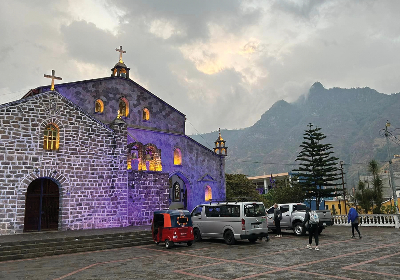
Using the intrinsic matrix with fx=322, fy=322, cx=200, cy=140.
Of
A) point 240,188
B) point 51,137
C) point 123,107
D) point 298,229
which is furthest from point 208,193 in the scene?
point 51,137

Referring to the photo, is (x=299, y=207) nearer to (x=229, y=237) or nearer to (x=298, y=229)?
(x=298, y=229)

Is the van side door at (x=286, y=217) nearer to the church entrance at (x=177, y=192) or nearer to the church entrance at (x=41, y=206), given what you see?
the church entrance at (x=41, y=206)

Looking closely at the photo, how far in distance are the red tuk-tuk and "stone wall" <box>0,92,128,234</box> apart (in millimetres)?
5860

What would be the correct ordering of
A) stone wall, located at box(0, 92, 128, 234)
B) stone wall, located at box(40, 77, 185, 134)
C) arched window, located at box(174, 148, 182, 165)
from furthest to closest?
arched window, located at box(174, 148, 182, 165)
stone wall, located at box(40, 77, 185, 134)
stone wall, located at box(0, 92, 128, 234)

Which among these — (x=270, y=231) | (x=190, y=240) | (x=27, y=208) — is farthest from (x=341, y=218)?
(x=27, y=208)

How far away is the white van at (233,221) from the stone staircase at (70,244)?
290 centimetres

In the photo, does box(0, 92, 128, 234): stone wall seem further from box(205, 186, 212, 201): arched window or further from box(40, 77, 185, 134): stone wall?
box(205, 186, 212, 201): arched window

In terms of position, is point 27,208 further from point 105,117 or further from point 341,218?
point 341,218

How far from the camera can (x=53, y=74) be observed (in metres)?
18.9

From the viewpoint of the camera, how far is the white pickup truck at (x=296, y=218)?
17.8m

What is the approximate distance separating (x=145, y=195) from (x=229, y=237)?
8.58 metres

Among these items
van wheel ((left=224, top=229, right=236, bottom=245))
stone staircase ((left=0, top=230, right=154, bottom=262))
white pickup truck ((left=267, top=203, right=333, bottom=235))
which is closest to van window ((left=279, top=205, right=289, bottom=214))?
white pickup truck ((left=267, top=203, right=333, bottom=235))

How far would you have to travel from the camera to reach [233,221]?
14.0 meters

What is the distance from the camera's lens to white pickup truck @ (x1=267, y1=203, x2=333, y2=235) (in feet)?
58.3
